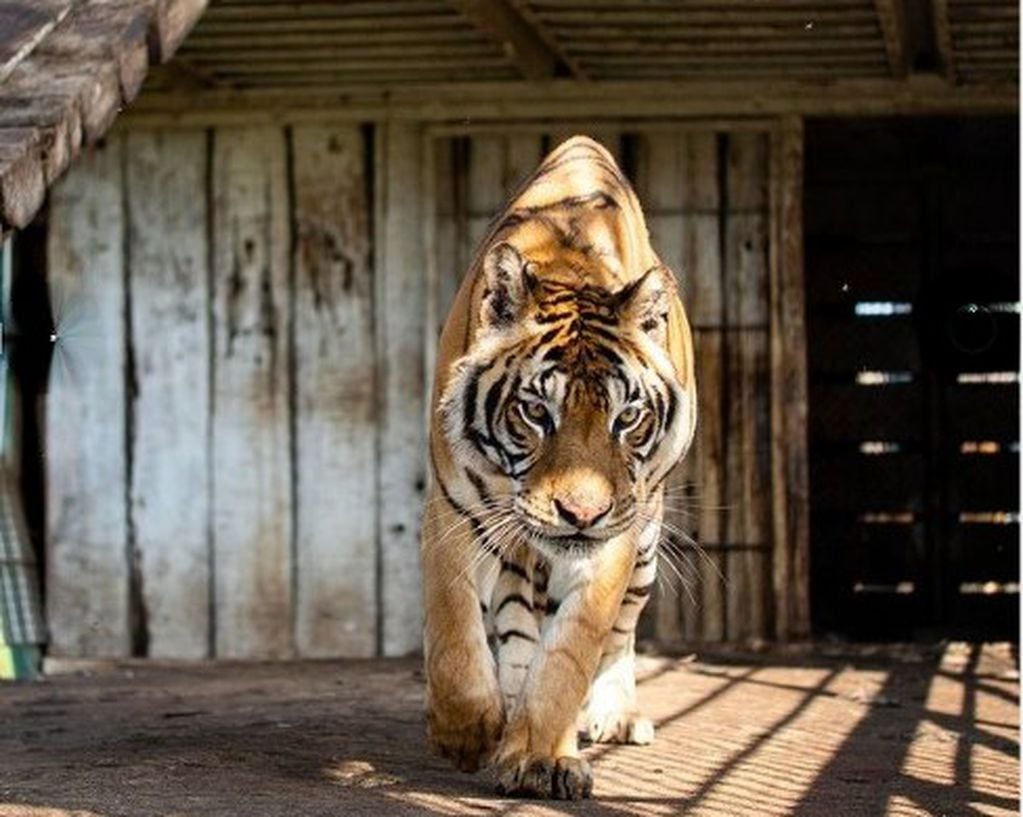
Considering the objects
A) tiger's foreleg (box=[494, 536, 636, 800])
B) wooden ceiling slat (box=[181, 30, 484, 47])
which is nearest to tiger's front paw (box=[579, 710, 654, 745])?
tiger's foreleg (box=[494, 536, 636, 800])

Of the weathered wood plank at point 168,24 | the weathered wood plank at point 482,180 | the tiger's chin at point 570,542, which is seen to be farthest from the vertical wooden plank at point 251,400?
the weathered wood plank at point 168,24

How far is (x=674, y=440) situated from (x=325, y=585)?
4579 mm

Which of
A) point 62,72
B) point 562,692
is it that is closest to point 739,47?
point 562,692

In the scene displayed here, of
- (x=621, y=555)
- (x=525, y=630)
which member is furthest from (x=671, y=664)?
(x=621, y=555)

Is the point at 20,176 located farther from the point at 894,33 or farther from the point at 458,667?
the point at 894,33

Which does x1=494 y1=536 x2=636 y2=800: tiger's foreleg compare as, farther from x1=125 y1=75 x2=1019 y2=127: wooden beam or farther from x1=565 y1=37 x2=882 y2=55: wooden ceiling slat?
x1=125 y1=75 x2=1019 y2=127: wooden beam

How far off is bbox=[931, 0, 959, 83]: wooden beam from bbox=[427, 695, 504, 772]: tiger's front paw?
3.89 meters

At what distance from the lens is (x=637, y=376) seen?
6473 mm

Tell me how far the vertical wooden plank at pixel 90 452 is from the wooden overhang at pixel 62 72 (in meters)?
5.31

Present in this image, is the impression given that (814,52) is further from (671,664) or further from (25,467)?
(25,467)

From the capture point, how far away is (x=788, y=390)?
11.1 meters

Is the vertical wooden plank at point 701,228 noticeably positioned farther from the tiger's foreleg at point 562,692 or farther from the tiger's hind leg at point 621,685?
the tiger's foreleg at point 562,692

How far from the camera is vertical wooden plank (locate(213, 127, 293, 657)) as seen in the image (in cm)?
1114

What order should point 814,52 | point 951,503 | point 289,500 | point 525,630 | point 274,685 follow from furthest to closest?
point 951,503, point 289,500, point 814,52, point 274,685, point 525,630
